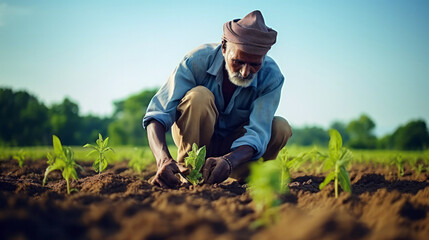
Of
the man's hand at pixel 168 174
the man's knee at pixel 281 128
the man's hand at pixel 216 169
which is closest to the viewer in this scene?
the man's hand at pixel 168 174

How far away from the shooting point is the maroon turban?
10.5 feet

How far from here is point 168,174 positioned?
2689mm

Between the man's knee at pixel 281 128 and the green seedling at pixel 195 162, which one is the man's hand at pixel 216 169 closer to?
the green seedling at pixel 195 162

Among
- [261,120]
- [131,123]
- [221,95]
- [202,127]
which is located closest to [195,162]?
[202,127]

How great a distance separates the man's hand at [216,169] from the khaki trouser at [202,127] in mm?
535

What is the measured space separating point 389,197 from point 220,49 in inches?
87.5

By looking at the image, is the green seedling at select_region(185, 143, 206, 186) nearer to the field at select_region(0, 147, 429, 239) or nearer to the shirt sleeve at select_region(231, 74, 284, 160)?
the field at select_region(0, 147, 429, 239)

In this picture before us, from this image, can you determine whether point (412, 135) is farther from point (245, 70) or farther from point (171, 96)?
point (171, 96)

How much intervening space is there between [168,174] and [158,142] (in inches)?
14.8

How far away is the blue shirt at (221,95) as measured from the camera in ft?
10.7

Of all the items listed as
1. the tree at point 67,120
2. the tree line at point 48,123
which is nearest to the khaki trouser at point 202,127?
the tree line at point 48,123

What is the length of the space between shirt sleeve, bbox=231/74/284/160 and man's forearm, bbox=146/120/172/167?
0.62m

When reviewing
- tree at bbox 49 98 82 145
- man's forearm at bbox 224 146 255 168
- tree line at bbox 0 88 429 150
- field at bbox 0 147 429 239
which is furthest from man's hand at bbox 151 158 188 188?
tree at bbox 49 98 82 145

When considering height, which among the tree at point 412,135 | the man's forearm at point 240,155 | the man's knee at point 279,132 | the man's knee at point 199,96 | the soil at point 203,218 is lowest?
the tree at point 412,135
